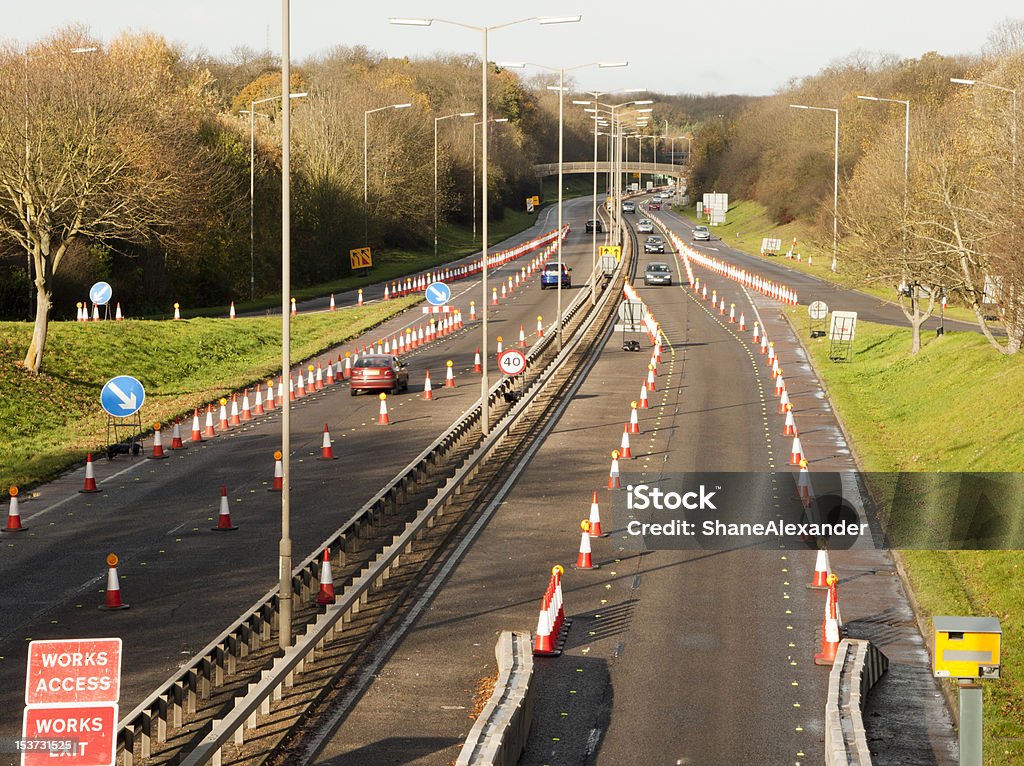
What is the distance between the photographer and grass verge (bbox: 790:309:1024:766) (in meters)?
19.0

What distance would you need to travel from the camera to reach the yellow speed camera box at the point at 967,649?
10469mm

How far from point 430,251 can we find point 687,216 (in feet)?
208

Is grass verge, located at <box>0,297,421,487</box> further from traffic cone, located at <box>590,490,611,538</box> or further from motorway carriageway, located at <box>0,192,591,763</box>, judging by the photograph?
traffic cone, located at <box>590,490,611,538</box>

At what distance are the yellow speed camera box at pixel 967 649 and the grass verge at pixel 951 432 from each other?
17.4 ft

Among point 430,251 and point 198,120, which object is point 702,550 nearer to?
point 198,120

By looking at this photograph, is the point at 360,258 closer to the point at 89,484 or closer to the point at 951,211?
the point at 951,211

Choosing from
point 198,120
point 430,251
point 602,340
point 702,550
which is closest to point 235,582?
point 702,550

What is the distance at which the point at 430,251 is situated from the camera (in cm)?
11169

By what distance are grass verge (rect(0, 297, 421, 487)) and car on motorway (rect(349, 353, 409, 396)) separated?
13.5 feet

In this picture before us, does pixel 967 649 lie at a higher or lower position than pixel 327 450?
higher

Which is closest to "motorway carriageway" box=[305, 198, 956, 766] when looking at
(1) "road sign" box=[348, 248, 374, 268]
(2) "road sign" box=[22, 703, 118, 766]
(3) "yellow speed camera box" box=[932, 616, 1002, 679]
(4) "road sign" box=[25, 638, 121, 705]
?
(2) "road sign" box=[22, 703, 118, 766]

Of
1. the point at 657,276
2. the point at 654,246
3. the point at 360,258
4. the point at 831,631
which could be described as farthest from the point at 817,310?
the point at 654,246

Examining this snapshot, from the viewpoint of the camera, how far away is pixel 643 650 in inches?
747

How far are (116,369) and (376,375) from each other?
32.8ft
